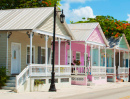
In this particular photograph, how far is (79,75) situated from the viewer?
27016 mm

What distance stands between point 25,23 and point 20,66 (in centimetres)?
372

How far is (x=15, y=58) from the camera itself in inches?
882

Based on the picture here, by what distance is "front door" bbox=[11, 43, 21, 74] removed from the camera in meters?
22.0

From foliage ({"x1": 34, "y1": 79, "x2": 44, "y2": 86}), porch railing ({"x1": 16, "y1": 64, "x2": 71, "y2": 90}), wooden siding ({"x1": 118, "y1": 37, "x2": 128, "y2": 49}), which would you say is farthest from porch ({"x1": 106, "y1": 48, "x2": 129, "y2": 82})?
foliage ({"x1": 34, "y1": 79, "x2": 44, "y2": 86})

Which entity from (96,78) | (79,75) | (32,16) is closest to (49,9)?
(32,16)

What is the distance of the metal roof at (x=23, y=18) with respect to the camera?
20.9 metres

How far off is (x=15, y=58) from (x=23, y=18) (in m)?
3.14

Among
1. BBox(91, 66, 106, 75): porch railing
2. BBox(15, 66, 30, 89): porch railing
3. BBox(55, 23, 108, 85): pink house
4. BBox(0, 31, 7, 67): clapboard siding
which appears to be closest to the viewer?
BBox(15, 66, 30, 89): porch railing

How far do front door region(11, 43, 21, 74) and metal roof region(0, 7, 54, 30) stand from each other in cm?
172

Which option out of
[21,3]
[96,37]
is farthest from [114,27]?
[21,3]

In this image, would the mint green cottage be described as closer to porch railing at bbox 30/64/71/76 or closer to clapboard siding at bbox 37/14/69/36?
porch railing at bbox 30/64/71/76

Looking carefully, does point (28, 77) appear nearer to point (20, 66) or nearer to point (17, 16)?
point (20, 66)

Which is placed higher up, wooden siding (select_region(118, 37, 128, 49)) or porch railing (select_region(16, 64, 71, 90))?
wooden siding (select_region(118, 37, 128, 49))

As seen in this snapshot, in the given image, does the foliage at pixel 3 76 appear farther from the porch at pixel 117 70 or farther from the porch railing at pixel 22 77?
the porch at pixel 117 70
